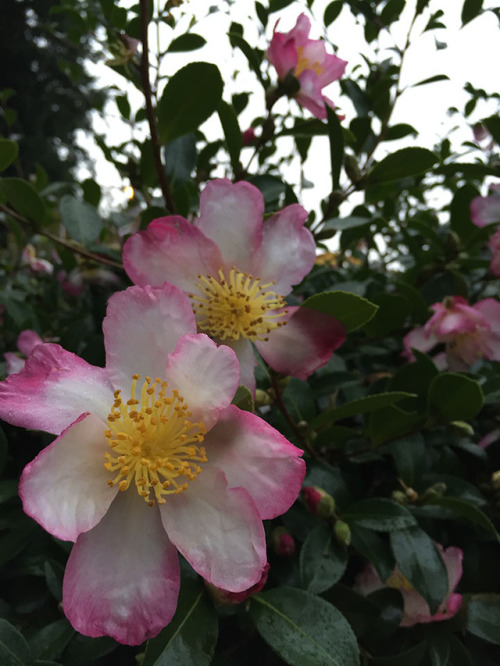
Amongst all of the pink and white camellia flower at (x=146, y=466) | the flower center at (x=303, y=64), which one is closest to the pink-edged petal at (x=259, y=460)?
the pink and white camellia flower at (x=146, y=466)

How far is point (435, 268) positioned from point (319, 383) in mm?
460

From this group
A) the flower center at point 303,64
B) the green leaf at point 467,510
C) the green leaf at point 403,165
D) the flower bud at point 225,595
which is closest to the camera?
the flower bud at point 225,595

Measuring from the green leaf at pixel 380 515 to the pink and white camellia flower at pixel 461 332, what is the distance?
36cm

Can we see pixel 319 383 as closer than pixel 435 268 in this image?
Yes

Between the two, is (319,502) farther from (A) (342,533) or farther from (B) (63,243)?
(B) (63,243)

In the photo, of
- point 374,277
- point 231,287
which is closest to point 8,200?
point 231,287

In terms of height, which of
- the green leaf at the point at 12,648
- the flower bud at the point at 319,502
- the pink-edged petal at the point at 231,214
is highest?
the pink-edged petal at the point at 231,214

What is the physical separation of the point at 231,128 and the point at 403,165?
31 centimetres

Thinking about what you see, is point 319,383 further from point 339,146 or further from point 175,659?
point 175,659

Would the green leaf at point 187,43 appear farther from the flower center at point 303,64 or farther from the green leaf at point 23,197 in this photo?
the green leaf at point 23,197

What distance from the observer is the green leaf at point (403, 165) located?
2.64ft

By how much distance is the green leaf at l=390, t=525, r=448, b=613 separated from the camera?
0.66 metres

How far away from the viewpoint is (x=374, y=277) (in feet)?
4.72

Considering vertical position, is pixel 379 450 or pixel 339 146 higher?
pixel 339 146
